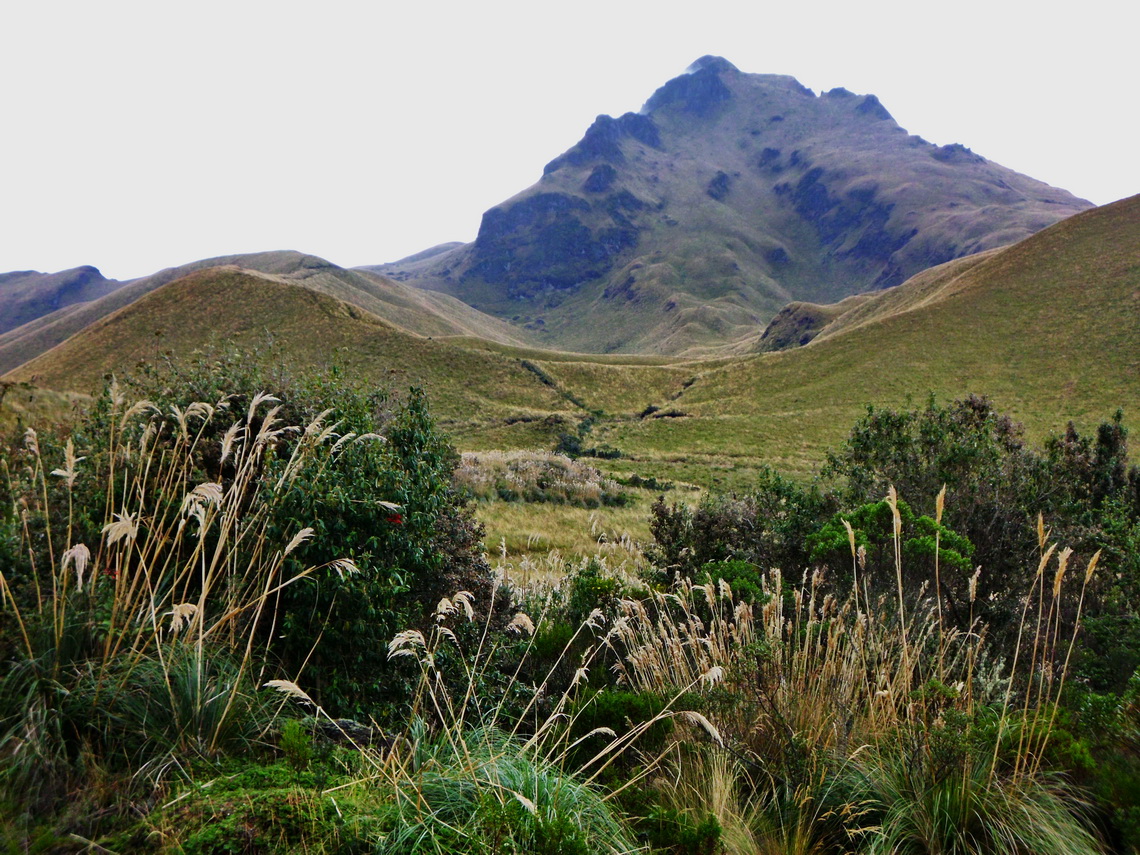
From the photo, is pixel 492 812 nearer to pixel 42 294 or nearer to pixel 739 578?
pixel 739 578

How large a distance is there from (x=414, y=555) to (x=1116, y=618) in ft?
16.7

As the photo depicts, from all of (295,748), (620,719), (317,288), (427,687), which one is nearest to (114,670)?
(295,748)

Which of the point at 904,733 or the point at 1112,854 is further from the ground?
the point at 904,733

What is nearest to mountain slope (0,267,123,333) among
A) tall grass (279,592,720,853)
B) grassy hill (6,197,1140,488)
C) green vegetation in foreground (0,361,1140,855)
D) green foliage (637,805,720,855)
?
grassy hill (6,197,1140,488)

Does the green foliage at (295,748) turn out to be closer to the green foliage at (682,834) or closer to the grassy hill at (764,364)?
the green foliage at (682,834)

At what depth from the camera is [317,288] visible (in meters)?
89.7

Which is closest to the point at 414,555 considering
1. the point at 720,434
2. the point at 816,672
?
the point at 816,672

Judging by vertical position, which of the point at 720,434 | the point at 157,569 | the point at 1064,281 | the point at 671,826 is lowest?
the point at 720,434

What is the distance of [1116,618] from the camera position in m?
→ 4.45

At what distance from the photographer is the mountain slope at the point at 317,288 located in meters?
108

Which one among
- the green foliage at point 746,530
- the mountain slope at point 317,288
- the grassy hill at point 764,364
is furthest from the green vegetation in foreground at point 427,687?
the mountain slope at point 317,288

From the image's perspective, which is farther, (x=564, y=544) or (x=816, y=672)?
(x=564, y=544)

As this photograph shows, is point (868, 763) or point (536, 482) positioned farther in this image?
point (536, 482)

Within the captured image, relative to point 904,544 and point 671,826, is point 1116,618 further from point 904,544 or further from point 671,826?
point 671,826
